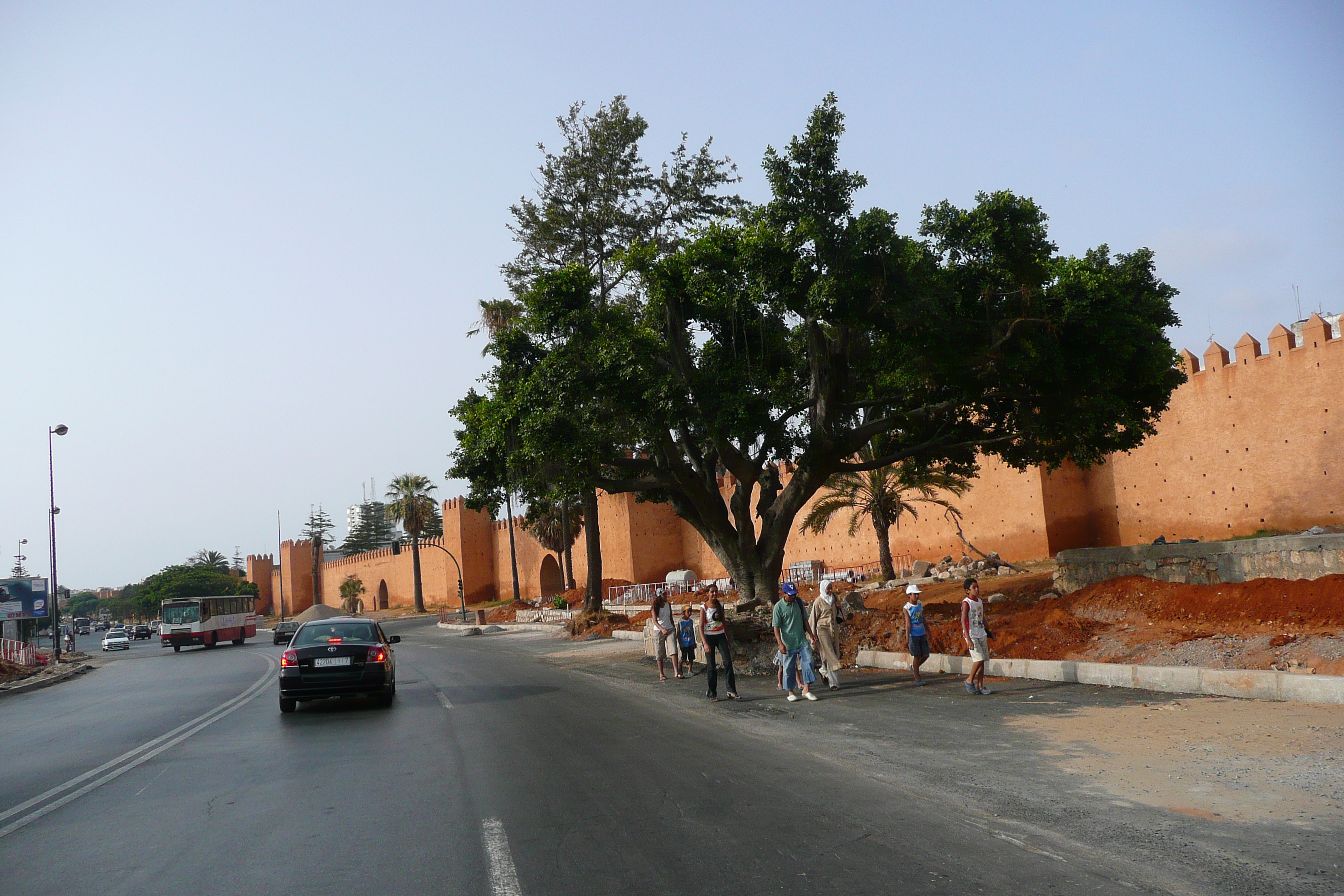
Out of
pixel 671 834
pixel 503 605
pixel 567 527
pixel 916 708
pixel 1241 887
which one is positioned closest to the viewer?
pixel 1241 887

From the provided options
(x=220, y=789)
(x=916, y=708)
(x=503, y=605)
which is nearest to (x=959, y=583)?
(x=916, y=708)

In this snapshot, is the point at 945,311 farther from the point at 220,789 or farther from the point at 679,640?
the point at 220,789

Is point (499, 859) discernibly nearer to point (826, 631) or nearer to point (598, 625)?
point (826, 631)

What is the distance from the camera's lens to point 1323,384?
978 inches

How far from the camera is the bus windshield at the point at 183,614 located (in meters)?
46.0

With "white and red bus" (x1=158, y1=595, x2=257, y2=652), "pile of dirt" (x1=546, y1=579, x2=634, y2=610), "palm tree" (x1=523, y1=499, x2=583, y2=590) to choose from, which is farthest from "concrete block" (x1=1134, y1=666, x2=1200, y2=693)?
"white and red bus" (x1=158, y1=595, x2=257, y2=652)

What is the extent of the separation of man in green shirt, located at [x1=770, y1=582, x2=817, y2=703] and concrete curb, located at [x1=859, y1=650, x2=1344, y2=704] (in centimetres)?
268

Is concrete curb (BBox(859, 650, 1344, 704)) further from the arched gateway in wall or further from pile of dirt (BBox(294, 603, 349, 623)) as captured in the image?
the arched gateway in wall

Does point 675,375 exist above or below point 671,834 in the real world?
above

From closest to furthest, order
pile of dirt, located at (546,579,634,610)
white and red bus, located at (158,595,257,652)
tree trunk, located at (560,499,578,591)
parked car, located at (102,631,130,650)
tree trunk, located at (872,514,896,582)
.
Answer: tree trunk, located at (872,514,896,582), tree trunk, located at (560,499,578,591), white and red bus, located at (158,595,257,652), pile of dirt, located at (546,579,634,610), parked car, located at (102,631,130,650)

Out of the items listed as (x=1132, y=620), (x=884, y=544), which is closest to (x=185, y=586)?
(x=884, y=544)

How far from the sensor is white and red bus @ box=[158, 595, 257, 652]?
4597 centimetres

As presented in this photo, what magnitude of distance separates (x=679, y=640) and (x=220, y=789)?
9.88 metres

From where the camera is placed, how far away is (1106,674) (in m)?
11.6
